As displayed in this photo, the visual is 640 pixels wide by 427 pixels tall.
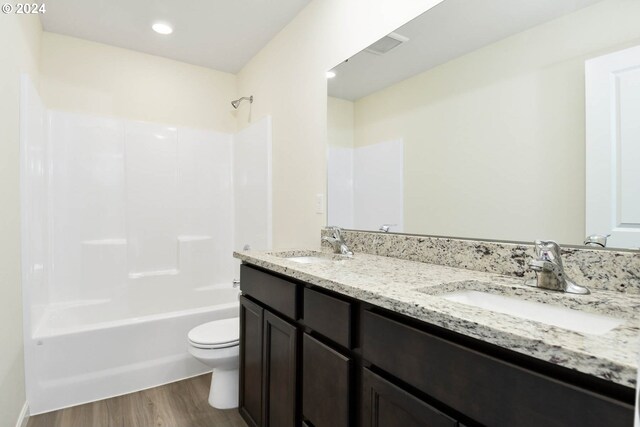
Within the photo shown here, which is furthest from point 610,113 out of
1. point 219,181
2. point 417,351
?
point 219,181

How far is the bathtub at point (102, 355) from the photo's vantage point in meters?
1.99

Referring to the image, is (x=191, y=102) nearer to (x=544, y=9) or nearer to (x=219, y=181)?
(x=219, y=181)

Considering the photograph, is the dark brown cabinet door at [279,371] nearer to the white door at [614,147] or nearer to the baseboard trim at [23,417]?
the white door at [614,147]

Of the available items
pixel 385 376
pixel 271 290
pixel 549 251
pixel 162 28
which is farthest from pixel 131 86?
pixel 549 251

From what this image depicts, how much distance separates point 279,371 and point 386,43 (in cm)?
158

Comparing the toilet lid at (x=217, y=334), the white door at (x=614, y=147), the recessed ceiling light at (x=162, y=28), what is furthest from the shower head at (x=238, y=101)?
the white door at (x=614, y=147)

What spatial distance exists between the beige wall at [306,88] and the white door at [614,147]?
836mm

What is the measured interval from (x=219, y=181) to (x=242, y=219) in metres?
A: 0.50

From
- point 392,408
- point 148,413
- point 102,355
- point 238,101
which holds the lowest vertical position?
point 148,413

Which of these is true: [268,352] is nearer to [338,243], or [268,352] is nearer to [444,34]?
[338,243]

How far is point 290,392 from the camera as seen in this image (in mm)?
1292

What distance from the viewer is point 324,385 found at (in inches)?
43.2

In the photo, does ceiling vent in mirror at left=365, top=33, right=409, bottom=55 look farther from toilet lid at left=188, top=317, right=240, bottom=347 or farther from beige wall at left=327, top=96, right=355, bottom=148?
toilet lid at left=188, top=317, right=240, bottom=347

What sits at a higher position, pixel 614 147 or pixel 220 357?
pixel 614 147
